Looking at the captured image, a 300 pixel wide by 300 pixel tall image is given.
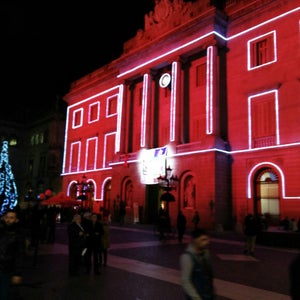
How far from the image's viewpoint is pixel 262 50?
29.3 m

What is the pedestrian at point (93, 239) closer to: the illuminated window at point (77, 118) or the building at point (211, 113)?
the building at point (211, 113)

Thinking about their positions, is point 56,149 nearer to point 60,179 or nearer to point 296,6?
point 60,179

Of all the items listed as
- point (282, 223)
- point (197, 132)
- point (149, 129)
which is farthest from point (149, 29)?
point (282, 223)

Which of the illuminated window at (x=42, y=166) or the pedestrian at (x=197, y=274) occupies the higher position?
the illuminated window at (x=42, y=166)

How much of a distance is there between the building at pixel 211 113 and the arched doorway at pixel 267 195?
8 cm

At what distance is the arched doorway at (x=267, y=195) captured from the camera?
26.3 metres

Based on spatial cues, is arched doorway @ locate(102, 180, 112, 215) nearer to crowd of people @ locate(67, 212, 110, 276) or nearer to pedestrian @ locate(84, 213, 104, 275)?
crowd of people @ locate(67, 212, 110, 276)

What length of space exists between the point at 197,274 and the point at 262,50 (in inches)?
1110

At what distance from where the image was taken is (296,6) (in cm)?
2697

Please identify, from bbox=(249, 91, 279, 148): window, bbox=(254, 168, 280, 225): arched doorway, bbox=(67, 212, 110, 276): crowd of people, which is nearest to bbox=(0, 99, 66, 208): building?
bbox=(254, 168, 280, 225): arched doorway

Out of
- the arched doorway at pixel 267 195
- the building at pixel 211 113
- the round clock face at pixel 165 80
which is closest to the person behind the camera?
the arched doorway at pixel 267 195

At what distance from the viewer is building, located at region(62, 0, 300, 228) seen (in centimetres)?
2675

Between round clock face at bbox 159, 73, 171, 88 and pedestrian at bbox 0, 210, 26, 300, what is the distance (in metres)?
30.6

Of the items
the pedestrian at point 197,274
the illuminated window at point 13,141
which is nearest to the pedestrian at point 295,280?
the pedestrian at point 197,274
